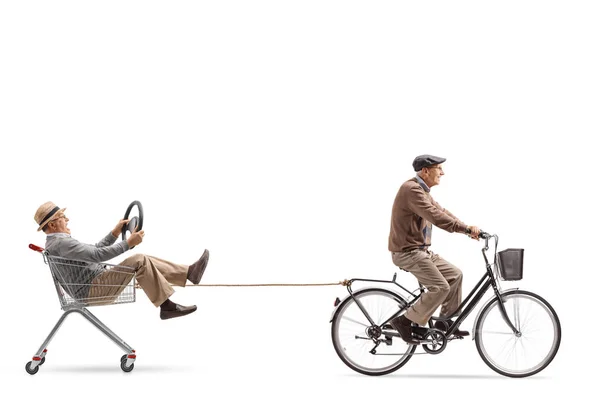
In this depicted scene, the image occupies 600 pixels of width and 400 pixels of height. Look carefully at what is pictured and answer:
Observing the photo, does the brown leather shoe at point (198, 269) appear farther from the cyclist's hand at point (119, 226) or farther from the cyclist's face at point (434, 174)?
the cyclist's face at point (434, 174)

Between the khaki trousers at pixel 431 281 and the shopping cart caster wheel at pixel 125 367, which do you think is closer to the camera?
the khaki trousers at pixel 431 281

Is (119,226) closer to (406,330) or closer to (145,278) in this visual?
(145,278)

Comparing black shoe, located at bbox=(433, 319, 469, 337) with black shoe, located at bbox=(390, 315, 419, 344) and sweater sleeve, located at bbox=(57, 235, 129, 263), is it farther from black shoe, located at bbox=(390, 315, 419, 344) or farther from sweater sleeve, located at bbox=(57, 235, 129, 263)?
sweater sleeve, located at bbox=(57, 235, 129, 263)

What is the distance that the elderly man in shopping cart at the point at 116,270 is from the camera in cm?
1037

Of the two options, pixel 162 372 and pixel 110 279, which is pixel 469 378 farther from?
pixel 110 279

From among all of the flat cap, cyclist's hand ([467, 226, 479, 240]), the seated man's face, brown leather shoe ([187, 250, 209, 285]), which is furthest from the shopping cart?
cyclist's hand ([467, 226, 479, 240])

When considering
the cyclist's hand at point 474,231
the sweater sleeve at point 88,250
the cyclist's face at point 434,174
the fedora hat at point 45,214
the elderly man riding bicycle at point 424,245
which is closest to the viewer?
the cyclist's hand at point 474,231

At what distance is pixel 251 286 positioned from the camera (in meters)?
10.8

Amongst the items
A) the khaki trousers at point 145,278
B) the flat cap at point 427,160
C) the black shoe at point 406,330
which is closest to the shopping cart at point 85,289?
the khaki trousers at point 145,278

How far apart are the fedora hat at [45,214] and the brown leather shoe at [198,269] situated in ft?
4.47

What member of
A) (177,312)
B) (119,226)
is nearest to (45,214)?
(119,226)

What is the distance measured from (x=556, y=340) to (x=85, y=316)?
4.40m

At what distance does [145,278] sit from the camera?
1045cm

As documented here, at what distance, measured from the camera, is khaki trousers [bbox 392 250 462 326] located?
33.3ft
